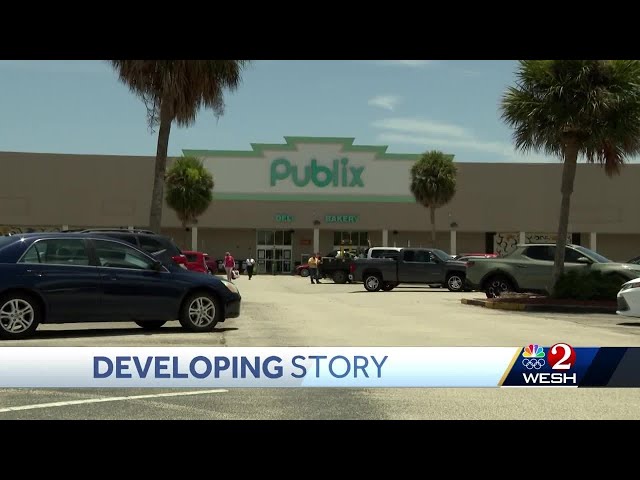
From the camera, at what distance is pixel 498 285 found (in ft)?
77.5

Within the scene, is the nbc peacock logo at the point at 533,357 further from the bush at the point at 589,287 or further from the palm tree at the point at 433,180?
the palm tree at the point at 433,180

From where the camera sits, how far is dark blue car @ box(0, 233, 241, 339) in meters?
11.9

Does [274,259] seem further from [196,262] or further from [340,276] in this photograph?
[196,262]

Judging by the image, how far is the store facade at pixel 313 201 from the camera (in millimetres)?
58719

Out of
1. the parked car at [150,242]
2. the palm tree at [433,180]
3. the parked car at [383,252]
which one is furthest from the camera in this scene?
the palm tree at [433,180]

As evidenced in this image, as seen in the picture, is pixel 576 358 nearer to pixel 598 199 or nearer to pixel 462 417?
pixel 462 417

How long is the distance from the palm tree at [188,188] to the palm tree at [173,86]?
31.1 meters

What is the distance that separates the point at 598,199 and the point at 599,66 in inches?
1650

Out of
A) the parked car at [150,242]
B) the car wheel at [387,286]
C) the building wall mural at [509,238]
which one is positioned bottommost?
the car wheel at [387,286]

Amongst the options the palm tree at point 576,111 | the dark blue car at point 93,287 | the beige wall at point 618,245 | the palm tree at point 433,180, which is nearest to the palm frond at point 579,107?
the palm tree at point 576,111

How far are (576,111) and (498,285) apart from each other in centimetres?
543

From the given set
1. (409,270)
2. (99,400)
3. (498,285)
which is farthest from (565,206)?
(99,400)

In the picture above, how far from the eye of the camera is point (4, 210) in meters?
58.1
